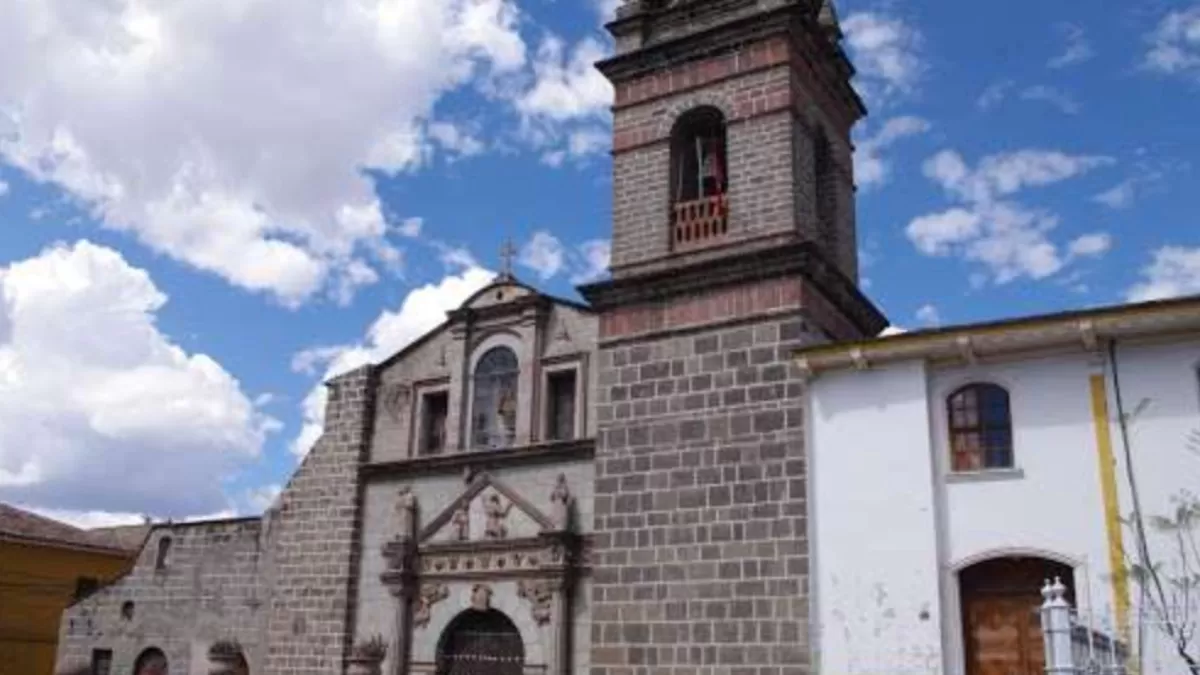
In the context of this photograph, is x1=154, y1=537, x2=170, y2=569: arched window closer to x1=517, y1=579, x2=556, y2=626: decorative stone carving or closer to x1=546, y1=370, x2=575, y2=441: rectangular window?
x1=517, y1=579, x2=556, y2=626: decorative stone carving

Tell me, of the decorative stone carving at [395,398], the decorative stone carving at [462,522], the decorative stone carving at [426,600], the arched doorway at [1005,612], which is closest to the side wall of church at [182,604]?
the decorative stone carving at [395,398]

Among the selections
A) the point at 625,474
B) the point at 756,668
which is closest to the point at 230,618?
the point at 625,474

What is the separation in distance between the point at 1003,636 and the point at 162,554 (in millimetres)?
13983

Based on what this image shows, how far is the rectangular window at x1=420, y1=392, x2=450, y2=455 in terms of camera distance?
18188mm

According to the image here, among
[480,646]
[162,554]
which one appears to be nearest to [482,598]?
[480,646]

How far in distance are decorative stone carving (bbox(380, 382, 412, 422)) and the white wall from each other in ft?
24.8

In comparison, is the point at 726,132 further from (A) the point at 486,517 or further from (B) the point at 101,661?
(B) the point at 101,661

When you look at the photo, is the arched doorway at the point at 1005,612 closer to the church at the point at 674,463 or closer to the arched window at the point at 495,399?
the church at the point at 674,463

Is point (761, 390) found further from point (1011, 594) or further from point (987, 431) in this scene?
point (1011, 594)

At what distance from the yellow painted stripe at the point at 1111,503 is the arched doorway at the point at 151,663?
1460cm

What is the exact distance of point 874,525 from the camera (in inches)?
486

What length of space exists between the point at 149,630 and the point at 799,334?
12.5 metres

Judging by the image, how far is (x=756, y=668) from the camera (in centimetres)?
1245

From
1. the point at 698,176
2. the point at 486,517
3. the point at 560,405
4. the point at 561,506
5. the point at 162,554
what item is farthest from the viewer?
the point at 162,554
